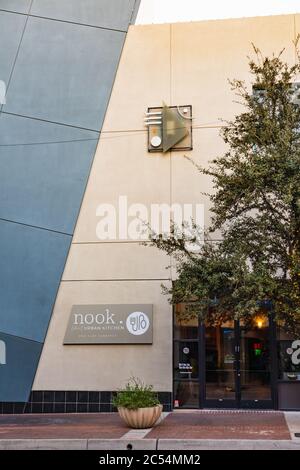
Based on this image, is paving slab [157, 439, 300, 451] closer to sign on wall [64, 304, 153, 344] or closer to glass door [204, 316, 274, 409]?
glass door [204, 316, 274, 409]

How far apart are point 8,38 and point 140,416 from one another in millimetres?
12215

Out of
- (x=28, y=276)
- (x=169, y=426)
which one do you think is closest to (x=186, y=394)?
(x=169, y=426)

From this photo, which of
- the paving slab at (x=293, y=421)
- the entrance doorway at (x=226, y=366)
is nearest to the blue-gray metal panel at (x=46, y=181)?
the entrance doorway at (x=226, y=366)

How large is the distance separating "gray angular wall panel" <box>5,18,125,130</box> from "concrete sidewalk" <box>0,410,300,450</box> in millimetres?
8448

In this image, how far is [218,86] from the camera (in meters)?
15.5

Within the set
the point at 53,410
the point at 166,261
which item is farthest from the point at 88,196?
A: the point at 53,410

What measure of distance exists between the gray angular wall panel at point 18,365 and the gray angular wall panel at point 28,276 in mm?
249

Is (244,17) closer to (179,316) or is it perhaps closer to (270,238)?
(270,238)

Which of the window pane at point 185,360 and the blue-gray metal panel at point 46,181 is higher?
the blue-gray metal panel at point 46,181

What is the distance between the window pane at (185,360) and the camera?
14.4 m

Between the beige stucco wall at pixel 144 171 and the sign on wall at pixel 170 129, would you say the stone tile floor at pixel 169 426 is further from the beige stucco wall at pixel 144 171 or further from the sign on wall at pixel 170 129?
the sign on wall at pixel 170 129

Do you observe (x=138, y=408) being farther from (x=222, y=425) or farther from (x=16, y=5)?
(x=16, y=5)

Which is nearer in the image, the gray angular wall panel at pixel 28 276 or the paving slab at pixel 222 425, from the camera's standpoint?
the paving slab at pixel 222 425
